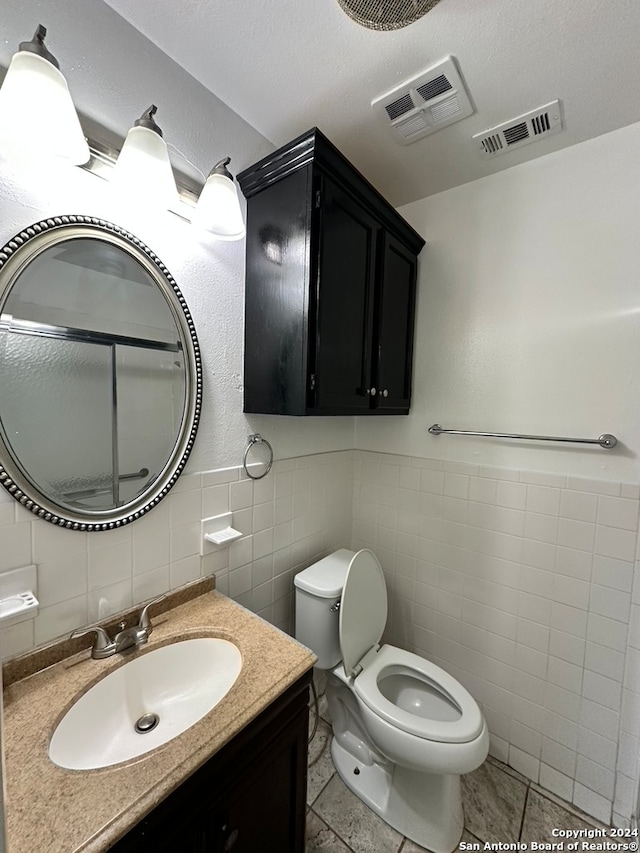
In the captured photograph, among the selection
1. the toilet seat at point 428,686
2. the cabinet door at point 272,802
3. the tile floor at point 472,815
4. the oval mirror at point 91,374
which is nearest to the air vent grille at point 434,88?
the oval mirror at point 91,374

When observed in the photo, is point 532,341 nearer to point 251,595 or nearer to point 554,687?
point 554,687

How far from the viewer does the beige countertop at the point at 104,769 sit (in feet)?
Result: 1.83

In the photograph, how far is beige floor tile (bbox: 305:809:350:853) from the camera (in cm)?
115

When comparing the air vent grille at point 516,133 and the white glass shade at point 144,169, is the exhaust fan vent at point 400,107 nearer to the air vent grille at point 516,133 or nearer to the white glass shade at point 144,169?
the air vent grille at point 516,133

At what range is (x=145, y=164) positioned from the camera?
88 centimetres

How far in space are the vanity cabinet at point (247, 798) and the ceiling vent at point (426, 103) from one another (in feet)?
5.76

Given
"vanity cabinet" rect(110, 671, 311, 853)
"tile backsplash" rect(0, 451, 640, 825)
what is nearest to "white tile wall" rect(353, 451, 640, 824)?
"tile backsplash" rect(0, 451, 640, 825)

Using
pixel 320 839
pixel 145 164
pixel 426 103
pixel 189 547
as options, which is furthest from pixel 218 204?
pixel 320 839

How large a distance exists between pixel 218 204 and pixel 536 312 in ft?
4.06

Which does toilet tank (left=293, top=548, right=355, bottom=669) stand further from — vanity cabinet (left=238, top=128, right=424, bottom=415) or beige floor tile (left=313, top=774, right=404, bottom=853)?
vanity cabinet (left=238, top=128, right=424, bottom=415)

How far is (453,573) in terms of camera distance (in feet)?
5.23

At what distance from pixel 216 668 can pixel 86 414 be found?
2.57 ft

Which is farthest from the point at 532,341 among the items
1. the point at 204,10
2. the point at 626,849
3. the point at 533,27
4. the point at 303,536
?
the point at 626,849

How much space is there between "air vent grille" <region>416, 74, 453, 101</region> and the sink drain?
1.95 metres
